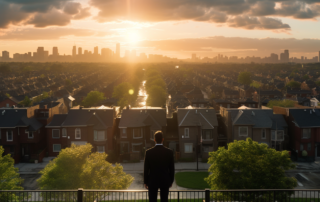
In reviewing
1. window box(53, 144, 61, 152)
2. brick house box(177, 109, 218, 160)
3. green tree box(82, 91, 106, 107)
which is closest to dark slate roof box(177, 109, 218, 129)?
brick house box(177, 109, 218, 160)

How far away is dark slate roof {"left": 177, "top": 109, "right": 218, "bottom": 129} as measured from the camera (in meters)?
44.4

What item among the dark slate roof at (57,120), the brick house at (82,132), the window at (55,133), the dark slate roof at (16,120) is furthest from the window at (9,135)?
the window at (55,133)

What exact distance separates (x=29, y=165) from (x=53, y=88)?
95.8 m

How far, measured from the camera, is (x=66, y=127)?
143ft

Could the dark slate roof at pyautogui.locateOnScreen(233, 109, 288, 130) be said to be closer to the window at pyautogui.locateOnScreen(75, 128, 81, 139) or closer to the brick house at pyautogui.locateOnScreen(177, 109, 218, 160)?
the brick house at pyautogui.locateOnScreen(177, 109, 218, 160)

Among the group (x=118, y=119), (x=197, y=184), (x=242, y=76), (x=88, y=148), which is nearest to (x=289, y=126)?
(x=197, y=184)

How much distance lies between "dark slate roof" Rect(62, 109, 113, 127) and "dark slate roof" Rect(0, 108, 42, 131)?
198 inches

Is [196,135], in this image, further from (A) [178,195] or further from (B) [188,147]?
(A) [178,195]

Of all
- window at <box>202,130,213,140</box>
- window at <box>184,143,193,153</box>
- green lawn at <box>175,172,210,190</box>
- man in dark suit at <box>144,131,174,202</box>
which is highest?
man in dark suit at <box>144,131,174,202</box>

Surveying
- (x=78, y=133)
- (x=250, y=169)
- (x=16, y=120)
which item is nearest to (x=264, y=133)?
(x=250, y=169)

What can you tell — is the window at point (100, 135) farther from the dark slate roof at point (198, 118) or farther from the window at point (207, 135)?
the window at point (207, 135)

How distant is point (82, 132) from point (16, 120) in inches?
402

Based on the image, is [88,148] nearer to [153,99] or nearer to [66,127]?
[66,127]

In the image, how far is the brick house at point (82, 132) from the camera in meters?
43.6
